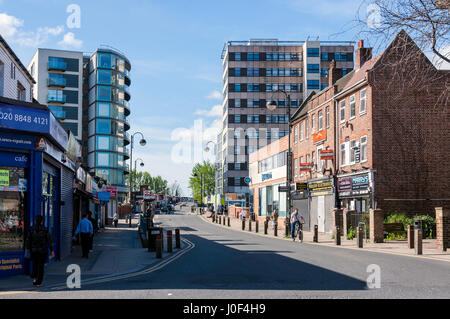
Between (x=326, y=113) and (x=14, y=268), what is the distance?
31.4 metres

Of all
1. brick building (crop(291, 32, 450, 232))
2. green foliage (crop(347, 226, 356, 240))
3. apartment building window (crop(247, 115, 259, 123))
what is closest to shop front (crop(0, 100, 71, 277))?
green foliage (crop(347, 226, 356, 240))

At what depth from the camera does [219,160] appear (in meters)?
127

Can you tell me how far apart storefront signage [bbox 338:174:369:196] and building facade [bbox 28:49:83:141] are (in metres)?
61.1

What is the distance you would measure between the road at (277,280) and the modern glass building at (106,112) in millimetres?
79581

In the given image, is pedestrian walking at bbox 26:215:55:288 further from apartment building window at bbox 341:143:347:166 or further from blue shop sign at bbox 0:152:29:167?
apartment building window at bbox 341:143:347:166

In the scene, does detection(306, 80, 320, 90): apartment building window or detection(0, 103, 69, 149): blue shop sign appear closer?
detection(0, 103, 69, 149): blue shop sign

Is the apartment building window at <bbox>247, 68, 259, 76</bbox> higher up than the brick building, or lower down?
higher up

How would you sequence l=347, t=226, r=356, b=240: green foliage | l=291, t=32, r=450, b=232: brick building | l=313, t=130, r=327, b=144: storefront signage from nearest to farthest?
1. l=347, t=226, r=356, b=240: green foliage
2. l=291, t=32, r=450, b=232: brick building
3. l=313, t=130, r=327, b=144: storefront signage

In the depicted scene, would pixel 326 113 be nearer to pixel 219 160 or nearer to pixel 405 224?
pixel 405 224

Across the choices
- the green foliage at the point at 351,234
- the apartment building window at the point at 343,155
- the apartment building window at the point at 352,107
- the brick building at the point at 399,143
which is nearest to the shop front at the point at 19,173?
the green foliage at the point at 351,234

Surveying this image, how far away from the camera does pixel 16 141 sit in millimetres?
15312

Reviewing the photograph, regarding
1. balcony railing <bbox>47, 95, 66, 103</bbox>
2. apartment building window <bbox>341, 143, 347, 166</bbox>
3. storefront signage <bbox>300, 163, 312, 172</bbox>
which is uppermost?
balcony railing <bbox>47, 95, 66, 103</bbox>

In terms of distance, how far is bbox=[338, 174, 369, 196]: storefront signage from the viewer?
34.4 m
